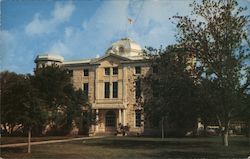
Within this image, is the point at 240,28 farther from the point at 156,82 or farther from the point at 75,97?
the point at 75,97

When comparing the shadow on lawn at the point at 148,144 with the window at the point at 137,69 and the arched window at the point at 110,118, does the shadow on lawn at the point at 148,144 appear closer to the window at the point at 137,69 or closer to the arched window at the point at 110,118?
the arched window at the point at 110,118

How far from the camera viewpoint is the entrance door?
50.8m

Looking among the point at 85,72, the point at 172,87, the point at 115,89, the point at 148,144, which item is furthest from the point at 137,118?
the point at 172,87

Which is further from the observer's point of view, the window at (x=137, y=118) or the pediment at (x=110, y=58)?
the pediment at (x=110, y=58)

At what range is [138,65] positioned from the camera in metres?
50.6

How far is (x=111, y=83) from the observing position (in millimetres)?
51969

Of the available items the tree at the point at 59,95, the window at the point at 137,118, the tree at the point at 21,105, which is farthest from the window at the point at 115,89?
the tree at the point at 21,105

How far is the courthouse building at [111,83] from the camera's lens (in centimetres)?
5022

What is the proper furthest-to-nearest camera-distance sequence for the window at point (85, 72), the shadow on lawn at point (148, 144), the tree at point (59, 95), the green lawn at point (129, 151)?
the window at point (85, 72), the shadow on lawn at point (148, 144), the tree at point (59, 95), the green lawn at point (129, 151)

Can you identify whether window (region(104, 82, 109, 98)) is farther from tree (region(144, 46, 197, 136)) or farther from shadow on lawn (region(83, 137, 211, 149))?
tree (region(144, 46, 197, 136))

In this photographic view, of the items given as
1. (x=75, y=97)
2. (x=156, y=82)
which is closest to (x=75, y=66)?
(x=75, y=97)

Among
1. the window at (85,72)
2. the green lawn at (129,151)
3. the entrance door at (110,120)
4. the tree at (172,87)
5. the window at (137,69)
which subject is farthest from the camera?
the window at (85,72)

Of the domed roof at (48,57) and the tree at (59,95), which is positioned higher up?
the domed roof at (48,57)

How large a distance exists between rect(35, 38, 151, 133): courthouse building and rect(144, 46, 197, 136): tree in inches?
825
